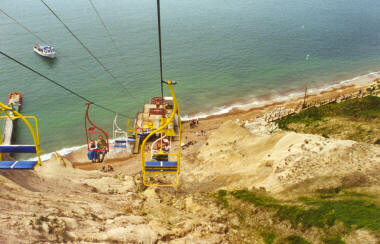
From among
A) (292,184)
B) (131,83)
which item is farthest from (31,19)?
(292,184)

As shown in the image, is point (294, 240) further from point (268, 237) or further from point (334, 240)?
point (334, 240)

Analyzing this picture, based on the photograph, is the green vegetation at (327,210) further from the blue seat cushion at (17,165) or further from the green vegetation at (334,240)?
the blue seat cushion at (17,165)

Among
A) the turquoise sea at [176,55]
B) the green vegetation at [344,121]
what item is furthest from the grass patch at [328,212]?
the turquoise sea at [176,55]

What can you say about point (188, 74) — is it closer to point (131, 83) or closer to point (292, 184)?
point (131, 83)

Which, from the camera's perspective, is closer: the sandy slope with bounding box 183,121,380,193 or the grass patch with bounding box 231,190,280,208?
the grass patch with bounding box 231,190,280,208

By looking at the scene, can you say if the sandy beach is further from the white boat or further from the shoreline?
the white boat

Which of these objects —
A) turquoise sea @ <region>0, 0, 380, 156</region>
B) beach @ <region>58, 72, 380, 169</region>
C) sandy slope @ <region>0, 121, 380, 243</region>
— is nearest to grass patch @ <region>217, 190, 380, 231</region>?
sandy slope @ <region>0, 121, 380, 243</region>
